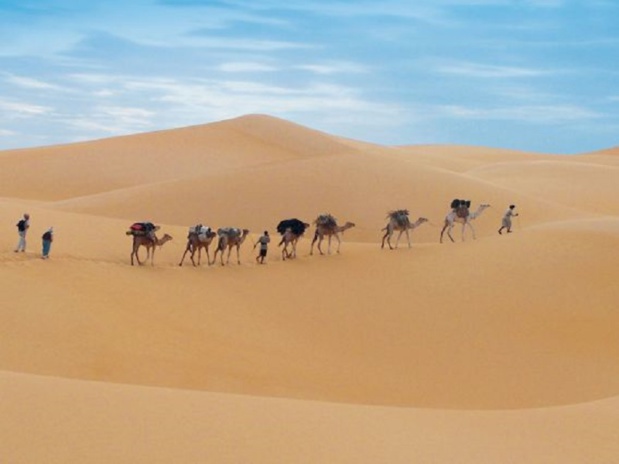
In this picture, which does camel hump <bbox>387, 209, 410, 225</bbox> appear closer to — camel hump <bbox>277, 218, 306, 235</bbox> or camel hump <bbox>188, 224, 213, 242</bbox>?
camel hump <bbox>277, 218, 306, 235</bbox>

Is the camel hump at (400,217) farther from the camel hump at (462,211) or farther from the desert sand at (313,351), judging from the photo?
the camel hump at (462,211)

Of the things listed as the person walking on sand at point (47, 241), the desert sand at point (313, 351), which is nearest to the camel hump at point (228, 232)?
the desert sand at point (313, 351)

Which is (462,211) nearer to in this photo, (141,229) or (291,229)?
(291,229)

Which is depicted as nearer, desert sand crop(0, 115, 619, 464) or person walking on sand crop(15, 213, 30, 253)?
desert sand crop(0, 115, 619, 464)

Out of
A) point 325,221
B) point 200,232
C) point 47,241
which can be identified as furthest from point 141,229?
point 325,221

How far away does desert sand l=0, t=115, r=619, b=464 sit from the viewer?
27.9ft

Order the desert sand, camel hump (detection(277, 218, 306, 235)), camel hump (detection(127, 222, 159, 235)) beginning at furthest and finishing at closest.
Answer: camel hump (detection(277, 218, 306, 235))
camel hump (detection(127, 222, 159, 235))
the desert sand

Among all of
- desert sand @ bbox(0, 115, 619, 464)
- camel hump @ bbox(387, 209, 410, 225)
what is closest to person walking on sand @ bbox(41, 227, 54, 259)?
desert sand @ bbox(0, 115, 619, 464)

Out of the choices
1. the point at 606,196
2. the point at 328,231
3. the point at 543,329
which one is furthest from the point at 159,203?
the point at 606,196

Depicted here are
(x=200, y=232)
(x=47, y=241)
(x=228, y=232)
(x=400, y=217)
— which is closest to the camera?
(x=47, y=241)

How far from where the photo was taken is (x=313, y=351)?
17297mm

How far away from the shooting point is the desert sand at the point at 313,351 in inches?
335

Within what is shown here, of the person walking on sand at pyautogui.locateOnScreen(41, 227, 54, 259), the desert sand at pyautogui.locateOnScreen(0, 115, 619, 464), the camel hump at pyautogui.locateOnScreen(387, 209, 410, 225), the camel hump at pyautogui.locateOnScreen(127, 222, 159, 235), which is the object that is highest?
the camel hump at pyautogui.locateOnScreen(387, 209, 410, 225)

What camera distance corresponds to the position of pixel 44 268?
1780 centimetres
